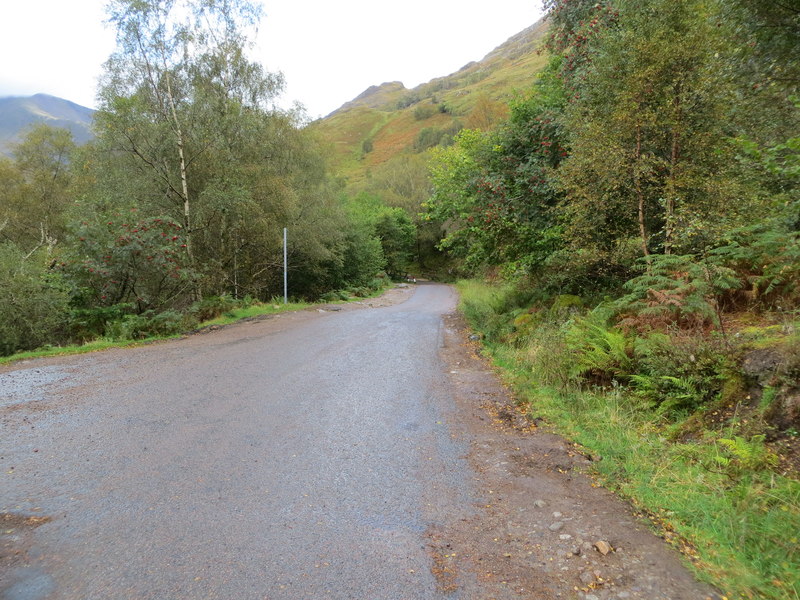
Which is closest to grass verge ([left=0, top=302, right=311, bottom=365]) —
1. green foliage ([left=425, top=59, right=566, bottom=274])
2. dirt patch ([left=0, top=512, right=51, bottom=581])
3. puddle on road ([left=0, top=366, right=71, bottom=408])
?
puddle on road ([left=0, top=366, right=71, bottom=408])

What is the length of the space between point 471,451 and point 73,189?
85.3 ft

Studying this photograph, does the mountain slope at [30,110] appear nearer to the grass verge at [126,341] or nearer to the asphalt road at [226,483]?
the grass verge at [126,341]

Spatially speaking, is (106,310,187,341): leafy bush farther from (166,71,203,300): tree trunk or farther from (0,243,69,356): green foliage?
(166,71,203,300): tree trunk

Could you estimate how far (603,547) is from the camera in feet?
9.52

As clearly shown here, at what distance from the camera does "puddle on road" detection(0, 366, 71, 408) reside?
6.63m

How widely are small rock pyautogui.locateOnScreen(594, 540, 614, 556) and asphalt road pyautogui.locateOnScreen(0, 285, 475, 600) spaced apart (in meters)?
0.97

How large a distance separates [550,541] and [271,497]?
2248 millimetres

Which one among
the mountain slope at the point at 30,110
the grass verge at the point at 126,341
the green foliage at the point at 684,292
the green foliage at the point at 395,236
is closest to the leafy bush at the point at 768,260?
the green foliage at the point at 684,292

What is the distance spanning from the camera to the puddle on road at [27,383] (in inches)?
261

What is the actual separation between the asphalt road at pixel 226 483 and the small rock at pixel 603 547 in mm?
974

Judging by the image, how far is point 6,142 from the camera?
3042 centimetres

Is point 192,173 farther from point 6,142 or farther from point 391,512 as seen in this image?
point 6,142

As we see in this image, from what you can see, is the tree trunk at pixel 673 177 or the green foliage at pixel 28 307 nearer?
the tree trunk at pixel 673 177

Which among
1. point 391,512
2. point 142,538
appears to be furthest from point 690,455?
point 142,538
